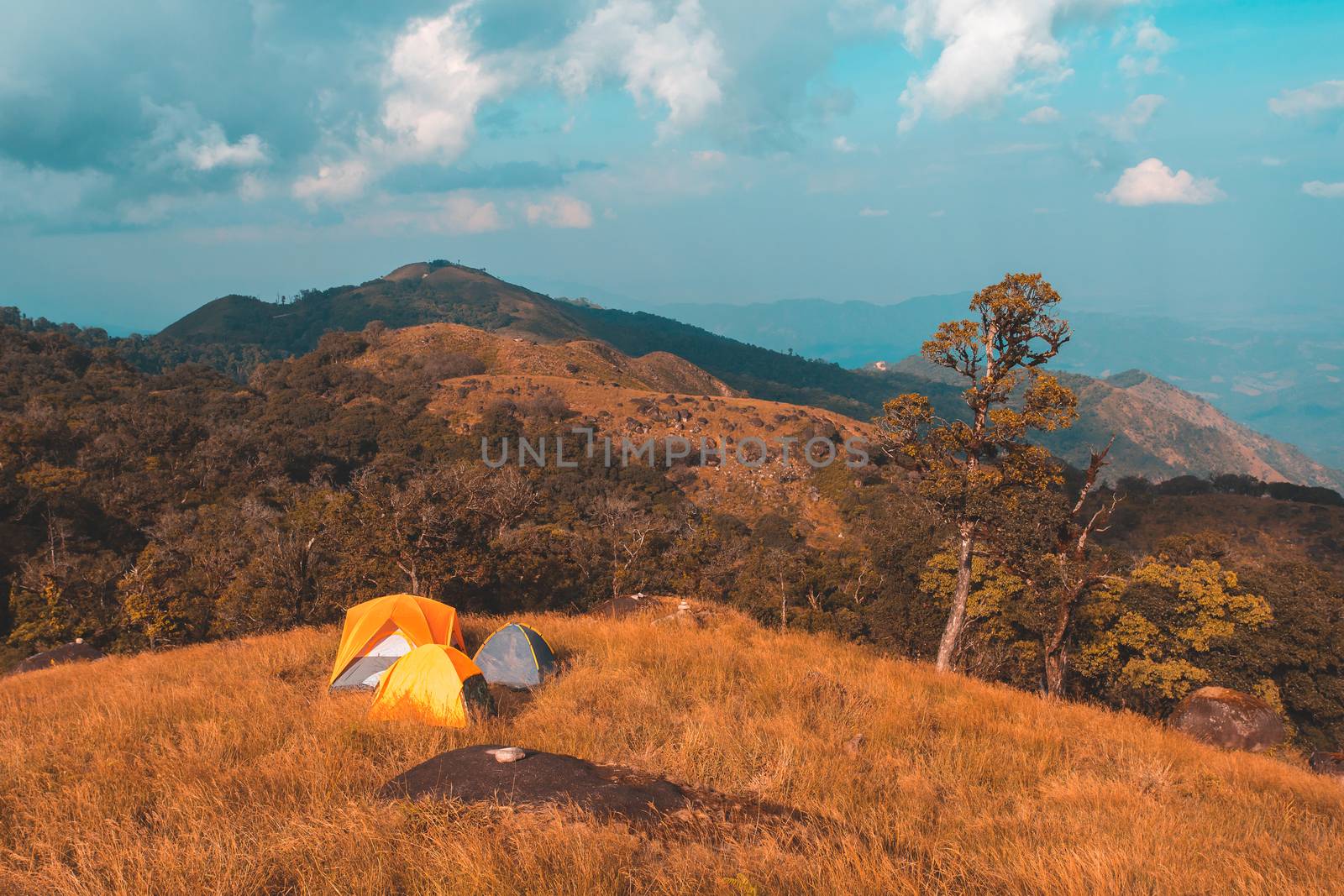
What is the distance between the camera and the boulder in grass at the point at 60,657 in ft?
55.7

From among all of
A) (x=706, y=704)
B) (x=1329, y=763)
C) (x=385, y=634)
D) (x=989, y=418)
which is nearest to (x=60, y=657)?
(x=385, y=634)

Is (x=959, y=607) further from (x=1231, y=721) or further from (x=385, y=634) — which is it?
(x=385, y=634)

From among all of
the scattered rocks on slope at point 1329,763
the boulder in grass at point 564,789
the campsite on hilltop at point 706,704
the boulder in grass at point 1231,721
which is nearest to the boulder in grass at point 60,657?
the campsite on hilltop at point 706,704

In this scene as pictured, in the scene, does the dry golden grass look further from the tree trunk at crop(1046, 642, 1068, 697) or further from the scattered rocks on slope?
the scattered rocks on slope

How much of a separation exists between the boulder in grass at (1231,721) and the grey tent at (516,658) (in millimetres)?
11107

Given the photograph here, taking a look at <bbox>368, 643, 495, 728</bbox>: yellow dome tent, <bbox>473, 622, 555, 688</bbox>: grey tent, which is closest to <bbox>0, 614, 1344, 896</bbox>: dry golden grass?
<bbox>368, 643, 495, 728</bbox>: yellow dome tent

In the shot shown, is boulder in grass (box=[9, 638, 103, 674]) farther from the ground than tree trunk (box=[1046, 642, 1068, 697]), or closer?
closer

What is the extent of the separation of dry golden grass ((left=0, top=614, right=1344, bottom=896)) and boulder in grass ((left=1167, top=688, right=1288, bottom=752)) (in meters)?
3.63

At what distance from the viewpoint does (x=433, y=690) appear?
23.4 ft

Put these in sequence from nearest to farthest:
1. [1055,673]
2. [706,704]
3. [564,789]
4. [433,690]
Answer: [564,789], [706,704], [433,690], [1055,673]

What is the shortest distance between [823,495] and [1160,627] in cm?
4980

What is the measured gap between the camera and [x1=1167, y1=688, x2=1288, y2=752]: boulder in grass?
37.8ft

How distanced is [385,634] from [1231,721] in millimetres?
14968

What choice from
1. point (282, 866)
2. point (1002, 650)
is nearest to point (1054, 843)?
point (282, 866)
